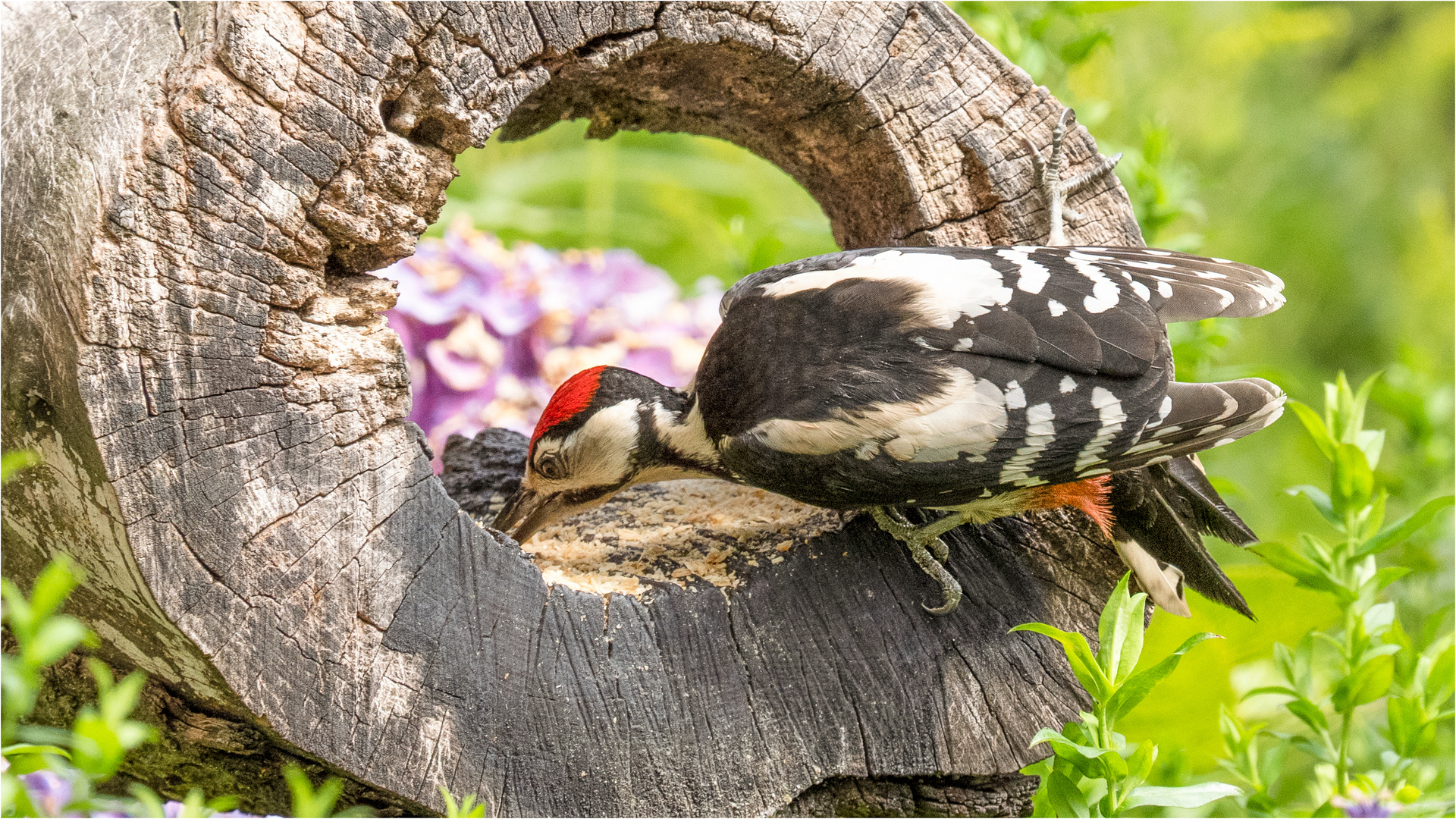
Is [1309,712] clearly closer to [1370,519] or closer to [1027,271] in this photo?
[1370,519]

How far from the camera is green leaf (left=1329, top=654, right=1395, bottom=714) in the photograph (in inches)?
42.3

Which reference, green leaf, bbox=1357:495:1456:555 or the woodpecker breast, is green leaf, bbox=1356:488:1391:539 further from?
the woodpecker breast

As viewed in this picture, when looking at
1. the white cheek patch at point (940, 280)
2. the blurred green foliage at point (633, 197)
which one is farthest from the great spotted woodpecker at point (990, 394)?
the blurred green foliage at point (633, 197)

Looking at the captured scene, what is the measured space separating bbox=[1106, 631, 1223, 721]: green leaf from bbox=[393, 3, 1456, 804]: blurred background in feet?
1.05

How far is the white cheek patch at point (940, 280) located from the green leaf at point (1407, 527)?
1.53 ft

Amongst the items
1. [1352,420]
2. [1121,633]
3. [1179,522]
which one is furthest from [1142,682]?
[1352,420]

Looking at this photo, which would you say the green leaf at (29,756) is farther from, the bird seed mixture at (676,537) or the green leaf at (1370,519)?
the green leaf at (1370,519)

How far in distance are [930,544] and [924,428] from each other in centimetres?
21

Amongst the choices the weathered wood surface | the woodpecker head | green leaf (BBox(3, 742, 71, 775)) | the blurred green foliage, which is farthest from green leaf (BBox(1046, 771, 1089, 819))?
the blurred green foliage

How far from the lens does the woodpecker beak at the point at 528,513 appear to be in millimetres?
1323

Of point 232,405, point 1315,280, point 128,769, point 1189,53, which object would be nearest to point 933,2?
point 232,405

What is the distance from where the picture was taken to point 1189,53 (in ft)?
8.09

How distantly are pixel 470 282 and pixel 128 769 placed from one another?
813 millimetres

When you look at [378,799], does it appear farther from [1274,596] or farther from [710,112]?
[1274,596]
